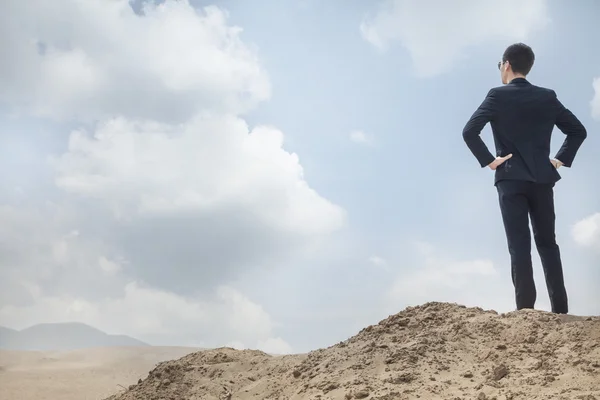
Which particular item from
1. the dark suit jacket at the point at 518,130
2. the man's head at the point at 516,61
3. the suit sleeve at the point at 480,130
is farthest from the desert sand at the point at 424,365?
the man's head at the point at 516,61

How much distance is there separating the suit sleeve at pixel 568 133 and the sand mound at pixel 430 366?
1.71m

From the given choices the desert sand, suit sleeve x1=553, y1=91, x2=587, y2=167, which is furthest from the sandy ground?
suit sleeve x1=553, y1=91, x2=587, y2=167

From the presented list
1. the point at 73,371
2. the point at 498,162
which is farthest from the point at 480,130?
the point at 73,371

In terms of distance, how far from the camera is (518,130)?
551cm

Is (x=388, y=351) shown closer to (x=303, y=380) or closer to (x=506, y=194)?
(x=303, y=380)

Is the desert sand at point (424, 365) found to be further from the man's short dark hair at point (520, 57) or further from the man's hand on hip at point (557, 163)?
the man's short dark hair at point (520, 57)

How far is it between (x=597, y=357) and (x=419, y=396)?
1.26 meters

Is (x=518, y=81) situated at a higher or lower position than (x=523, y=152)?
higher

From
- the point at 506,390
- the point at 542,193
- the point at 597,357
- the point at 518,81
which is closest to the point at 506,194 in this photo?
the point at 542,193

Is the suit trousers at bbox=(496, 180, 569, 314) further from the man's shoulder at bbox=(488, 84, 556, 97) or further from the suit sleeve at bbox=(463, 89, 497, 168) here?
the man's shoulder at bbox=(488, 84, 556, 97)

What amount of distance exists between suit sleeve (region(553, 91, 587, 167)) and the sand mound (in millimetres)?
1705

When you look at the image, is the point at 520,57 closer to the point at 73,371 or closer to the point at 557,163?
the point at 557,163

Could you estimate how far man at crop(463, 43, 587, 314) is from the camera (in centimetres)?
539

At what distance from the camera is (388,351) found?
4.75 m
